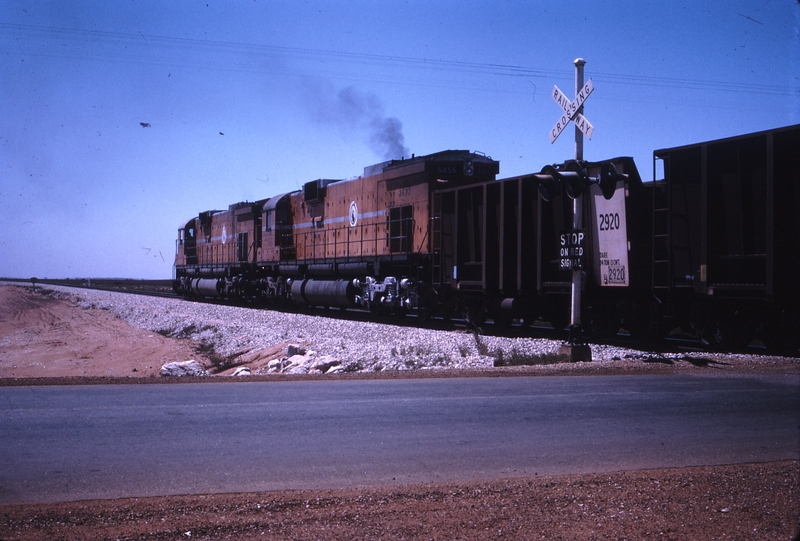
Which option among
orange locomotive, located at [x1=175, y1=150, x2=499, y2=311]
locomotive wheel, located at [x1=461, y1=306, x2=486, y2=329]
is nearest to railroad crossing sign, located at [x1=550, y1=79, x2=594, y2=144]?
locomotive wheel, located at [x1=461, y1=306, x2=486, y2=329]

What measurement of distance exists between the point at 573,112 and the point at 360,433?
835 cm

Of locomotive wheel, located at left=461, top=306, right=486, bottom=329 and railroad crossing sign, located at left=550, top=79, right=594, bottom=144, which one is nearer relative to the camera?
railroad crossing sign, located at left=550, top=79, right=594, bottom=144

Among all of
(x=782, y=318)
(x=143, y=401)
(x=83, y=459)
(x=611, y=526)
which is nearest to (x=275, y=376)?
(x=143, y=401)

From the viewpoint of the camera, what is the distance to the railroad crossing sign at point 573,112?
42.7ft

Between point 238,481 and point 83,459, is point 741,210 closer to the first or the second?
point 238,481

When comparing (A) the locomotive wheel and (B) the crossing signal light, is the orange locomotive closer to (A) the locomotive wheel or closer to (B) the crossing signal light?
(A) the locomotive wheel

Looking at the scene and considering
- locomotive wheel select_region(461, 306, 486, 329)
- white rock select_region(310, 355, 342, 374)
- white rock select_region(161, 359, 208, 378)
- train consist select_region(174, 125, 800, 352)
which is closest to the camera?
train consist select_region(174, 125, 800, 352)

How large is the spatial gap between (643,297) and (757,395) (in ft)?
20.5

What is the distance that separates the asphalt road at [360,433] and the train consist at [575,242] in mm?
3223

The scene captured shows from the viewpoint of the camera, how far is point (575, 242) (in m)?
14.0

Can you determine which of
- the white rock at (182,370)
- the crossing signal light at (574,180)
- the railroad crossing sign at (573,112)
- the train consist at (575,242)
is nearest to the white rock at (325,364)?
the white rock at (182,370)

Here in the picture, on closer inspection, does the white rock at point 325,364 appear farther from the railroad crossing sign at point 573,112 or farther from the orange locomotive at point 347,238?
the orange locomotive at point 347,238

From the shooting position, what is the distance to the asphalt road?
5.95 meters

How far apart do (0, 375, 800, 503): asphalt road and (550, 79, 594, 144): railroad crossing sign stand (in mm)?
5132
